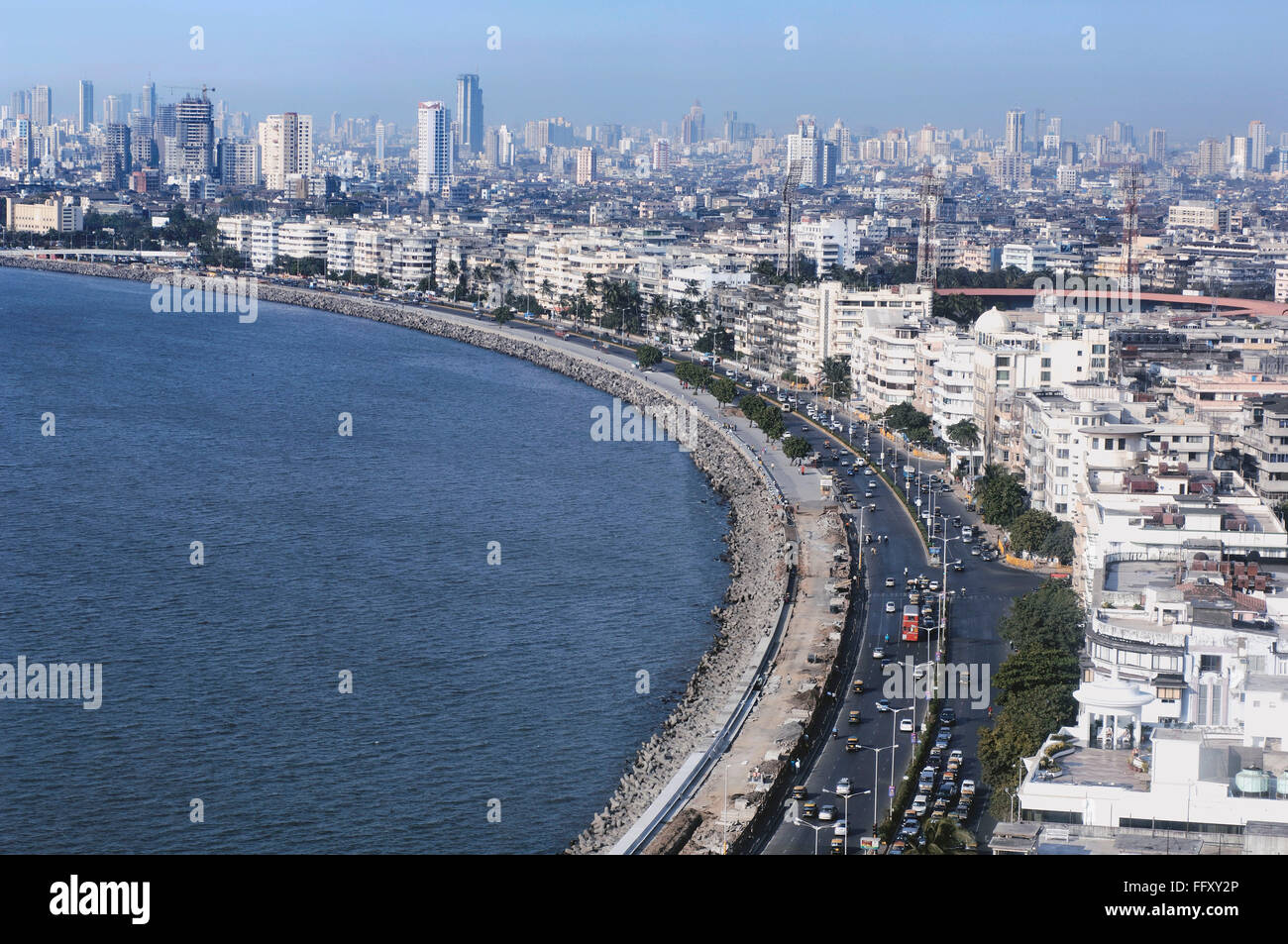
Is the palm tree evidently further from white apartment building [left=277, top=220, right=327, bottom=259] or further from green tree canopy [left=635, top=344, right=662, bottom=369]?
white apartment building [left=277, top=220, right=327, bottom=259]

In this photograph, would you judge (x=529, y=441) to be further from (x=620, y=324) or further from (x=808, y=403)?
(x=620, y=324)

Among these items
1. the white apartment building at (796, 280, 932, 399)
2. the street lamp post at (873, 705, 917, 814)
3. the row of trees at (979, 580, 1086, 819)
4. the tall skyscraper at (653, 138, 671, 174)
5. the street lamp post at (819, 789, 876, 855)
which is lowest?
the street lamp post at (819, 789, 876, 855)

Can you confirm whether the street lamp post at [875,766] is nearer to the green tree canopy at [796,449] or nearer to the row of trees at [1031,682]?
the row of trees at [1031,682]

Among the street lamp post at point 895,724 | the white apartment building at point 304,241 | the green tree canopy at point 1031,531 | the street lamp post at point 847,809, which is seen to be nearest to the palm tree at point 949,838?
the street lamp post at point 847,809

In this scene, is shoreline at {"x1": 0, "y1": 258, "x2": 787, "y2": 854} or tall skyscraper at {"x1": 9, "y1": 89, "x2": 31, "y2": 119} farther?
tall skyscraper at {"x1": 9, "y1": 89, "x2": 31, "y2": 119}

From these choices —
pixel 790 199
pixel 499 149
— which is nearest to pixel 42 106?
pixel 499 149

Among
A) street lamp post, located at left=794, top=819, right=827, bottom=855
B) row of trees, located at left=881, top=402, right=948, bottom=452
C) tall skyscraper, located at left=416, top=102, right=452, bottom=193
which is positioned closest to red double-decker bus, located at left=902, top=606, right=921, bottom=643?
street lamp post, located at left=794, top=819, right=827, bottom=855

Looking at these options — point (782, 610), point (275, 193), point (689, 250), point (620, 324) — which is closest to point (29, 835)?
point (782, 610)
